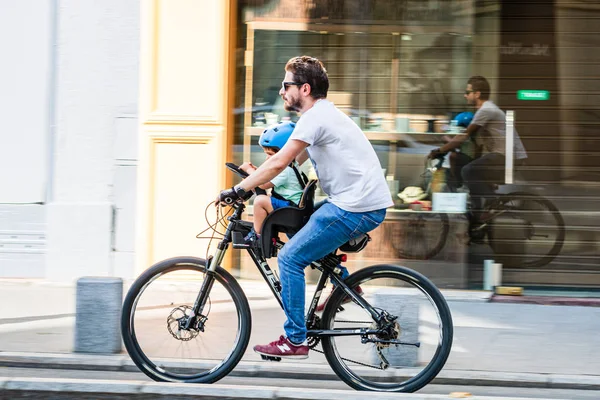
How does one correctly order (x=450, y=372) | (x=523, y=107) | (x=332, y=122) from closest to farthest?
(x=332, y=122) → (x=450, y=372) → (x=523, y=107)

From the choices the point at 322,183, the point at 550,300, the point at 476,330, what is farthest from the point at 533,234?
the point at 322,183

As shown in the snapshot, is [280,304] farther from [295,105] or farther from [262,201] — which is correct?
[295,105]

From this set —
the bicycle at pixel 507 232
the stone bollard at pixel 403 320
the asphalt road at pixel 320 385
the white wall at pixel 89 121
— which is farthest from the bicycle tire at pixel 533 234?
the stone bollard at pixel 403 320

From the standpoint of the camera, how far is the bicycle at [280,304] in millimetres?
5223

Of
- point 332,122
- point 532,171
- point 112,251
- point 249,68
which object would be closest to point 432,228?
point 532,171

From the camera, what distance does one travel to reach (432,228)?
8945 mm

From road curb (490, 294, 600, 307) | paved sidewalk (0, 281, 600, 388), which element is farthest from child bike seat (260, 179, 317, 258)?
road curb (490, 294, 600, 307)

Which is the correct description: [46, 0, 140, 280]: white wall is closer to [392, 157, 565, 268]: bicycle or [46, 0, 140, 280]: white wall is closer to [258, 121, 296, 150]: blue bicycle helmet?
[392, 157, 565, 268]: bicycle

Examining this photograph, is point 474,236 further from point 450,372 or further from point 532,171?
point 450,372

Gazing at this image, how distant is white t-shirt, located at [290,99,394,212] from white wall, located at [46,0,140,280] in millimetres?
4287

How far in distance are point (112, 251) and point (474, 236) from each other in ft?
11.2

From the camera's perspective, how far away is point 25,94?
30.2ft

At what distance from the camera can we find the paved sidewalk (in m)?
6.25

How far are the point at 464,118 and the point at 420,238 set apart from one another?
1.19 metres
